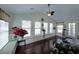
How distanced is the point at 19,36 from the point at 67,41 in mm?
1018

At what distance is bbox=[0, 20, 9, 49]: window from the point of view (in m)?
2.68

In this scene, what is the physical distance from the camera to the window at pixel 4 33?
2.68m

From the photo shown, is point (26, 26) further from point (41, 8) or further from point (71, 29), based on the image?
point (71, 29)

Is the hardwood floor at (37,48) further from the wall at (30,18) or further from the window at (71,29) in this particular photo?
the window at (71,29)

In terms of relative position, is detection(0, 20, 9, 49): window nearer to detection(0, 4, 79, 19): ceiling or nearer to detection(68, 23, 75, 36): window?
detection(0, 4, 79, 19): ceiling

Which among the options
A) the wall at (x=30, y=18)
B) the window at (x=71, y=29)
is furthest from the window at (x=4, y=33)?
the window at (x=71, y=29)

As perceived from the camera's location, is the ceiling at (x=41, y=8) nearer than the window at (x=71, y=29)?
Yes

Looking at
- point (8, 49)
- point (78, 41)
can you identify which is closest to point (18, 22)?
point (8, 49)

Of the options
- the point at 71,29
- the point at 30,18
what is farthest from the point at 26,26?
the point at 71,29

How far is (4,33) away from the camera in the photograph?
274 cm

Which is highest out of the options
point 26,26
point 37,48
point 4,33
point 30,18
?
point 30,18

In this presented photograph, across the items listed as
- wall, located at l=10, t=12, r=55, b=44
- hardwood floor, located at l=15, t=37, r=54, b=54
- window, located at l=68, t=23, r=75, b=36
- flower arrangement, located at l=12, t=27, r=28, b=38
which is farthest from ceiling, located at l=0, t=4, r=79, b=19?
hardwood floor, located at l=15, t=37, r=54, b=54

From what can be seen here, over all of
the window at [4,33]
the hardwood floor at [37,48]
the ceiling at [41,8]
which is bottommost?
the hardwood floor at [37,48]
